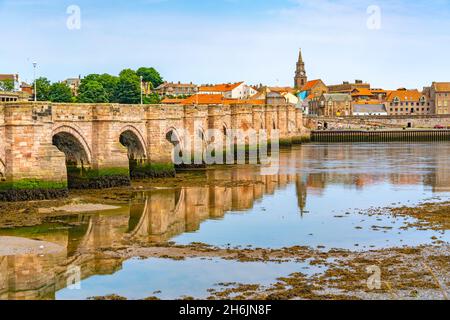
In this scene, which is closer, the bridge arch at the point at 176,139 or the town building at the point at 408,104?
the bridge arch at the point at 176,139

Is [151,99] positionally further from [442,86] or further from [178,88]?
[442,86]

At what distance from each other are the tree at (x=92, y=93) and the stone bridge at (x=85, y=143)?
189 feet

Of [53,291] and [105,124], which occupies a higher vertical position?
[105,124]

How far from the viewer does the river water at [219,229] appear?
19203 mm

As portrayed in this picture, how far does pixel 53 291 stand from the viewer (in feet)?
59.8

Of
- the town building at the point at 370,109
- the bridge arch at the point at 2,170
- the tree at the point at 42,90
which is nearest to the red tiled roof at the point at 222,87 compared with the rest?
the town building at the point at 370,109

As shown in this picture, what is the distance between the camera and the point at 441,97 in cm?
16512

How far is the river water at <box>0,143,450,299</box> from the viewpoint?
63.0 ft

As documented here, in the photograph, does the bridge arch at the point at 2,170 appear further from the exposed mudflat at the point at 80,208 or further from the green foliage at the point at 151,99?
the green foliage at the point at 151,99

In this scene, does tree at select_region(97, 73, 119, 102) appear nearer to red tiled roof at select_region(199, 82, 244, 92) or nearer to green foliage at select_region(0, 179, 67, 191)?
red tiled roof at select_region(199, 82, 244, 92)

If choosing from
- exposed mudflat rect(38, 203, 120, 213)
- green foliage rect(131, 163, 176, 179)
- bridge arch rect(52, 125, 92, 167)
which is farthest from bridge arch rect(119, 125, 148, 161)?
exposed mudflat rect(38, 203, 120, 213)
